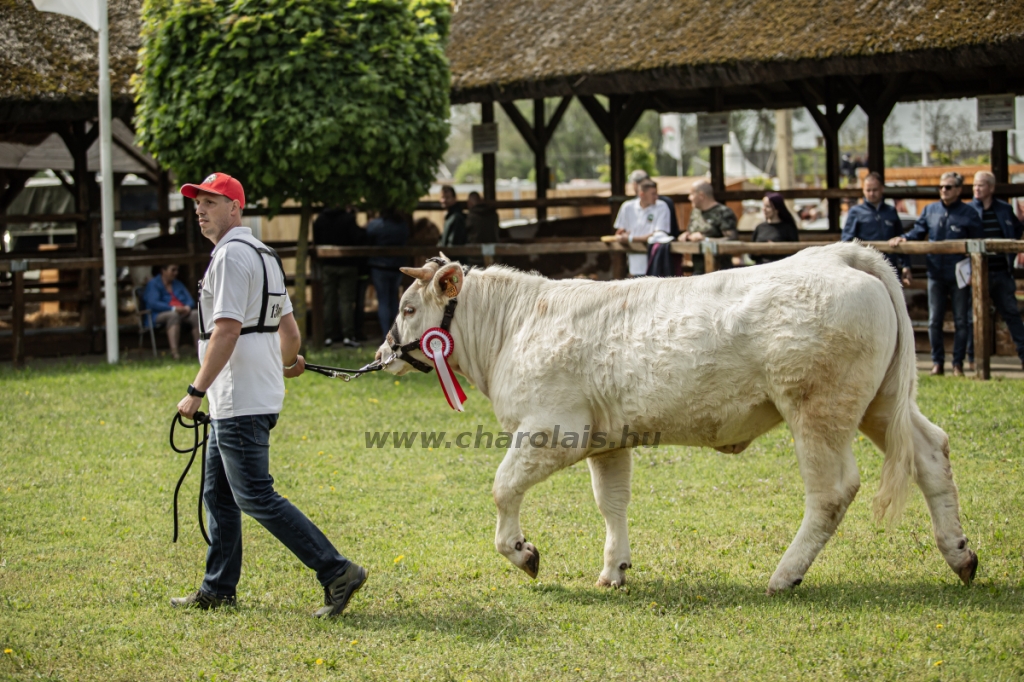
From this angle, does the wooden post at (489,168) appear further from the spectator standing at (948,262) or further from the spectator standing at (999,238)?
the spectator standing at (999,238)

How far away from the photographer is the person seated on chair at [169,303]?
14572mm

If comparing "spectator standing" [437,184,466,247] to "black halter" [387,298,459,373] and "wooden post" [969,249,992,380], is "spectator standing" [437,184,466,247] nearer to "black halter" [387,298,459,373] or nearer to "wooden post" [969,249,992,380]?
"wooden post" [969,249,992,380]

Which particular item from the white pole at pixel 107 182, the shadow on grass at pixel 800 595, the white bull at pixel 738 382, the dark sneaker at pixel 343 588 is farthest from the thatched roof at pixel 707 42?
the dark sneaker at pixel 343 588

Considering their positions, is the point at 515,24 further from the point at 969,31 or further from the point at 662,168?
the point at 662,168

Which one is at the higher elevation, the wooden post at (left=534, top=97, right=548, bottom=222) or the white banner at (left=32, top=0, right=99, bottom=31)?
the white banner at (left=32, top=0, right=99, bottom=31)

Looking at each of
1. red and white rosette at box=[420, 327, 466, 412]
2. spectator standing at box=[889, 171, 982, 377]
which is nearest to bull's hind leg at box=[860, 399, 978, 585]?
red and white rosette at box=[420, 327, 466, 412]

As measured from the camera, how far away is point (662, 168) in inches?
2388

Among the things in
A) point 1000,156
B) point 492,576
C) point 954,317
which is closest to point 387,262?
point 954,317

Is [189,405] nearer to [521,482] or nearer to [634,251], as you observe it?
[521,482]

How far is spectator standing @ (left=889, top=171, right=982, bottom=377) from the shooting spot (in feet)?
35.7

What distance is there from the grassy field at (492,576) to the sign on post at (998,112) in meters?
5.67

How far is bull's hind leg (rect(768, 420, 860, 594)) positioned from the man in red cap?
2.05 m

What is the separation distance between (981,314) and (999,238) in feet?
2.98

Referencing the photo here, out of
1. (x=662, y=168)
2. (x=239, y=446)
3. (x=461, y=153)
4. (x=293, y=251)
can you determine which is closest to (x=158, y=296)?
(x=293, y=251)
